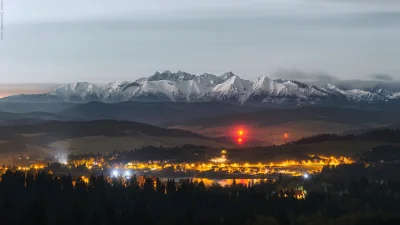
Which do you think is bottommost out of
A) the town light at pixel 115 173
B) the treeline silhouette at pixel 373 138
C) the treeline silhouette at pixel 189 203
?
the treeline silhouette at pixel 189 203

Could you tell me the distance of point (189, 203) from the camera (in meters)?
92.3

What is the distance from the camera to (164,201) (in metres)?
92.5

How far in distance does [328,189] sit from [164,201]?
23.3m

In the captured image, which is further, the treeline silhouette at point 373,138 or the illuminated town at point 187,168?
the treeline silhouette at point 373,138

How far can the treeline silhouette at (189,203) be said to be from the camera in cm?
7744

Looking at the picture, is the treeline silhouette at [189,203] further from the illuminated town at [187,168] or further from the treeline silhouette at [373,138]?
the treeline silhouette at [373,138]

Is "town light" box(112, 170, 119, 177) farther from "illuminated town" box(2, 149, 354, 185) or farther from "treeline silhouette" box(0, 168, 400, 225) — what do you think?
"treeline silhouette" box(0, 168, 400, 225)

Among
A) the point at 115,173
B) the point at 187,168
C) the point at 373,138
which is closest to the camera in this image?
the point at 115,173

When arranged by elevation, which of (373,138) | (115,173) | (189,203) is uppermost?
(373,138)

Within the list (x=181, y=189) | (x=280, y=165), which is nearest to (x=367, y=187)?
(x=181, y=189)

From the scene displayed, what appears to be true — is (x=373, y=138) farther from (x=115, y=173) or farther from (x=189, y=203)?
(x=189, y=203)

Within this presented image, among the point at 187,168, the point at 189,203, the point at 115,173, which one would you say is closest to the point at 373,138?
the point at 187,168

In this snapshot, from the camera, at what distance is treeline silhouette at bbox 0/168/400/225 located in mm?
77438

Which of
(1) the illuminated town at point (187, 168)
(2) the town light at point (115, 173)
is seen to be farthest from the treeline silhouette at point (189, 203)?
(1) the illuminated town at point (187, 168)
